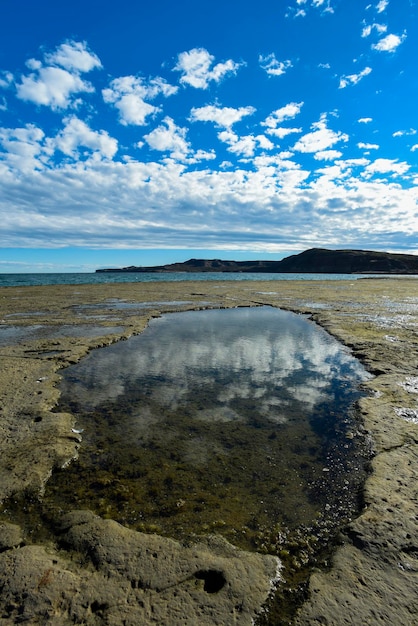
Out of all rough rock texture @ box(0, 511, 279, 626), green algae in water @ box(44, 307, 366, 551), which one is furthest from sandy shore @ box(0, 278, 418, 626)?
green algae in water @ box(44, 307, 366, 551)

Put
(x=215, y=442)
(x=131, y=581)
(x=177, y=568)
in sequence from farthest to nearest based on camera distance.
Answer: (x=215, y=442) → (x=177, y=568) → (x=131, y=581)

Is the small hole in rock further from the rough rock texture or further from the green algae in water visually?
the green algae in water

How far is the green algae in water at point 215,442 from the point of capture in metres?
5.22

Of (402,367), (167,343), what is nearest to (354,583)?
(402,367)

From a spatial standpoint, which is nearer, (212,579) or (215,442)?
(212,579)

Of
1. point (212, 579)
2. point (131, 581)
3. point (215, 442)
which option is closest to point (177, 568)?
point (212, 579)

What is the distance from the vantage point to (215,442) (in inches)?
285

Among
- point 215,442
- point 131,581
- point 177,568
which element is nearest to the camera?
point 131,581

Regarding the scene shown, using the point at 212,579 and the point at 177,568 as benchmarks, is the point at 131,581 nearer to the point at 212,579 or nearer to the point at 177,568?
the point at 177,568

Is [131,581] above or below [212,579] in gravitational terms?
above

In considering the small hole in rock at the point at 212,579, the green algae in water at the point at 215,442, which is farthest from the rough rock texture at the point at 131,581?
the green algae in water at the point at 215,442

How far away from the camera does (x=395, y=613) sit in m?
3.57

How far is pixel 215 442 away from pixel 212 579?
3193mm

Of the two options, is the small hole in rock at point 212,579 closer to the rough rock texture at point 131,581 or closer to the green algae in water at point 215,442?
the rough rock texture at point 131,581
